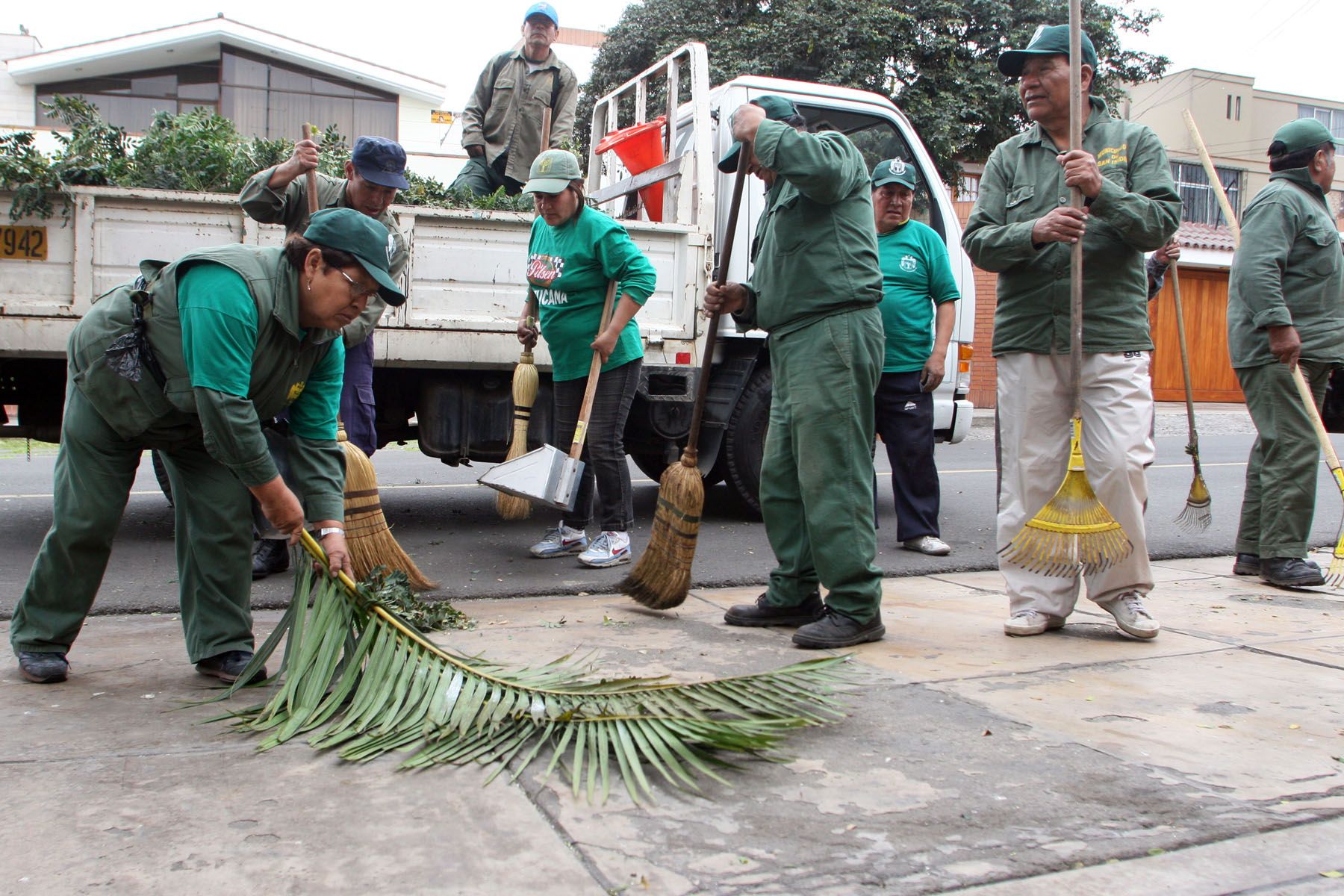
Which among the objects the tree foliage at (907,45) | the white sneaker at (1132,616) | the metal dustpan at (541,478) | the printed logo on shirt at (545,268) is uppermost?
the tree foliage at (907,45)

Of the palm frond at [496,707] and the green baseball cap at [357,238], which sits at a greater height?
the green baseball cap at [357,238]

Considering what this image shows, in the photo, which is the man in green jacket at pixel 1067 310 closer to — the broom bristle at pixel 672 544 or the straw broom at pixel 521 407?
the broom bristle at pixel 672 544

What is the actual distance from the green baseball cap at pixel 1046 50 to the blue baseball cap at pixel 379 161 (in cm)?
230

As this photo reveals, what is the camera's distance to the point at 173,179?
5.43m

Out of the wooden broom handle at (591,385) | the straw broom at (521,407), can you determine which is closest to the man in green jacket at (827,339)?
the wooden broom handle at (591,385)

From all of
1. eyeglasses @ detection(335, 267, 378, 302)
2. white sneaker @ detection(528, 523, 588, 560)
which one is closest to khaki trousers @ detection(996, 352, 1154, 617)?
white sneaker @ detection(528, 523, 588, 560)

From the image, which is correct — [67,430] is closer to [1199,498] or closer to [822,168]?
[822,168]

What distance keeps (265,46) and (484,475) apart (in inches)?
849

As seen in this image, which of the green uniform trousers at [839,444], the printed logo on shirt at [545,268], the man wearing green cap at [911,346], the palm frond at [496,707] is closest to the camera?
the palm frond at [496,707]

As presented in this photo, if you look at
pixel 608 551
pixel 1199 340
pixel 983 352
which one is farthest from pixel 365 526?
pixel 1199 340

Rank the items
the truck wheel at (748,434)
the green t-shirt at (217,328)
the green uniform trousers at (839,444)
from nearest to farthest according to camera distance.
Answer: the green t-shirt at (217,328), the green uniform trousers at (839,444), the truck wheel at (748,434)

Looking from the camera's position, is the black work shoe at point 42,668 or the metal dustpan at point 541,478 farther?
the metal dustpan at point 541,478

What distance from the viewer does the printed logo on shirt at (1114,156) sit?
381 cm

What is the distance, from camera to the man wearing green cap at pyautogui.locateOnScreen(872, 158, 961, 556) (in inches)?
231
